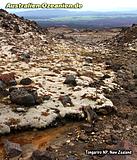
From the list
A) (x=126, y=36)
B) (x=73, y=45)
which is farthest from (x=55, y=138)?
(x=126, y=36)

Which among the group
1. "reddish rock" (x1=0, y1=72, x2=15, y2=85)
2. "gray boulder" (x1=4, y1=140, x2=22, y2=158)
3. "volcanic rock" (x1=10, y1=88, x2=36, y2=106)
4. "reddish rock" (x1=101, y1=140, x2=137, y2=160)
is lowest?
"reddish rock" (x1=101, y1=140, x2=137, y2=160)

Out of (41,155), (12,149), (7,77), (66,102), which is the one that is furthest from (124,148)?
(7,77)

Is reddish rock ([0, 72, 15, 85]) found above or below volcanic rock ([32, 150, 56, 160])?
above

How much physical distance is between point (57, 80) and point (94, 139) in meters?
8.64

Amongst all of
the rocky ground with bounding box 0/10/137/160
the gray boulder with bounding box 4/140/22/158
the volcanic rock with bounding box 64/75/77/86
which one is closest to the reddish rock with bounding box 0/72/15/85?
the rocky ground with bounding box 0/10/137/160

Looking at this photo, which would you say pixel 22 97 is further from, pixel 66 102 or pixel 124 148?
pixel 124 148

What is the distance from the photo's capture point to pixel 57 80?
2819 centimetres

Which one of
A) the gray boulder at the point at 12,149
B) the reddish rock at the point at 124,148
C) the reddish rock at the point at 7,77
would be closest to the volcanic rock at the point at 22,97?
the reddish rock at the point at 7,77

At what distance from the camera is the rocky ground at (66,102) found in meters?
19.6

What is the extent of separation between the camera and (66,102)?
23.8 metres

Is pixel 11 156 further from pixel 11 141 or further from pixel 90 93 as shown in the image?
pixel 90 93

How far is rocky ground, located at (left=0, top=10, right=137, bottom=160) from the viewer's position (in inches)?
771

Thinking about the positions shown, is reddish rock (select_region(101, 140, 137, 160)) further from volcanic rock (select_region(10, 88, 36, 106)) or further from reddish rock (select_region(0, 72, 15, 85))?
reddish rock (select_region(0, 72, 15, 85))

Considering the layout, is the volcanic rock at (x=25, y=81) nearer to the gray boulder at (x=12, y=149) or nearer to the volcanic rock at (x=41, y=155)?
the gray boulder at (x=12, y=149)
